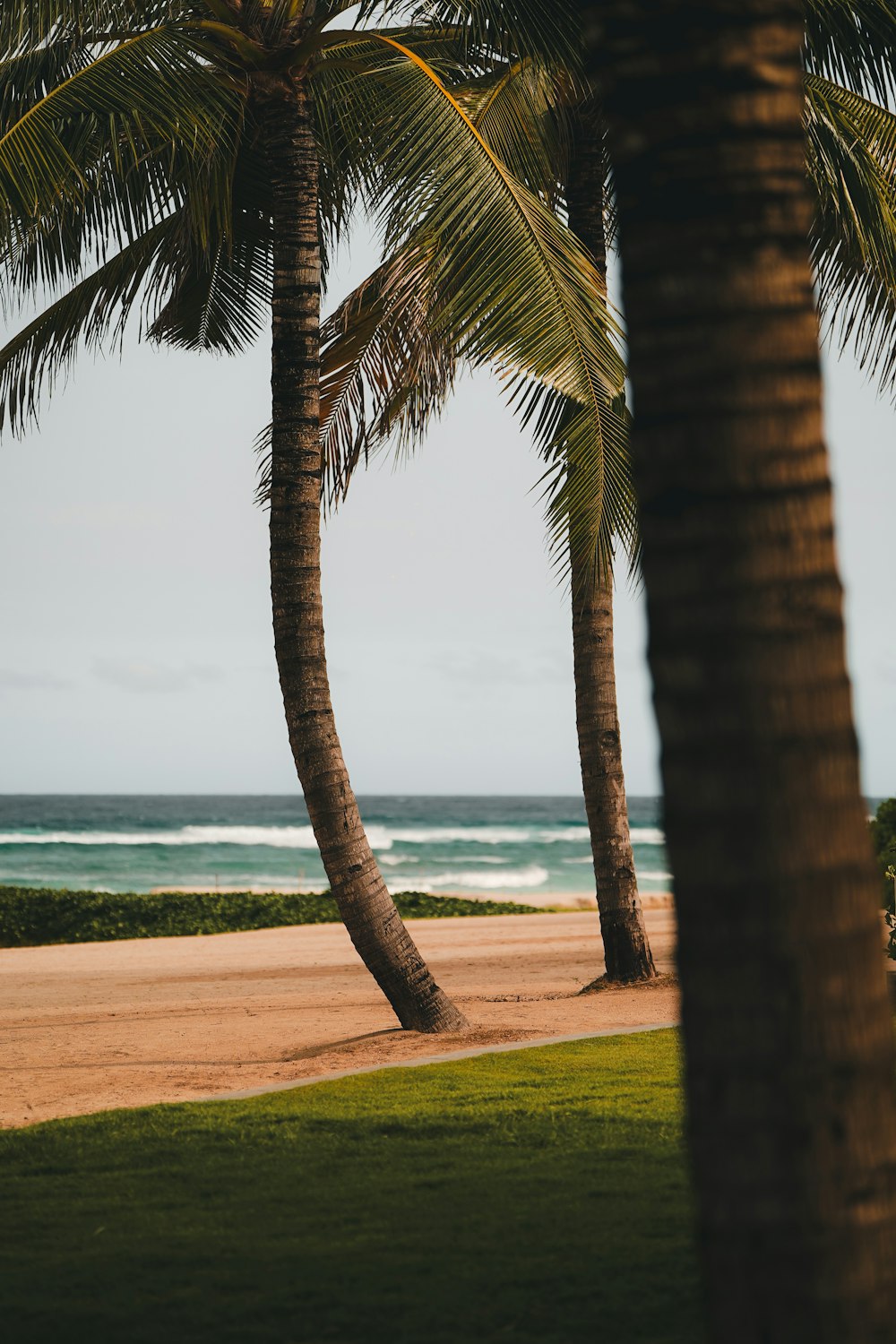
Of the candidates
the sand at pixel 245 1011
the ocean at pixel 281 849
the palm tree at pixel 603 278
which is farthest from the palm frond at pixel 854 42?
the ocean at pixel 281 849

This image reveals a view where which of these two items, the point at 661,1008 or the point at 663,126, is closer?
the point at 663,126

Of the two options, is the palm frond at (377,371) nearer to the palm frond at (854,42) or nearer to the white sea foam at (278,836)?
the palm frond at (854,42)

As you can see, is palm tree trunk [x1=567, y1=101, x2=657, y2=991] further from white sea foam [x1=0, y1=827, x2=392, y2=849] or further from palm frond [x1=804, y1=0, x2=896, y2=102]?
white sea foam [x1=0, y1=827, x2=392, y2=849]

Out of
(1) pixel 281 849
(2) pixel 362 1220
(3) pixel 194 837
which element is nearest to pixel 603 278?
(2) pixel 362 1220

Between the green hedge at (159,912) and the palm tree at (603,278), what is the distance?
37.6 feet

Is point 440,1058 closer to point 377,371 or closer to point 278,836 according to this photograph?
point 377,371

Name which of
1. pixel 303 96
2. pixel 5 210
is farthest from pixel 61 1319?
pixel 303 96

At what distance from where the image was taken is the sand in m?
7.32

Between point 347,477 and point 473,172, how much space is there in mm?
4712

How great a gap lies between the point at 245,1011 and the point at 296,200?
22.1ft

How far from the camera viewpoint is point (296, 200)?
8164 millimetres

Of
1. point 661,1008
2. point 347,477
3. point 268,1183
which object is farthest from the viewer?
point 347,477

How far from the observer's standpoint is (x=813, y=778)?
205 centimetres

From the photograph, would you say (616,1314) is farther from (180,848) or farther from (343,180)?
(180,848)
